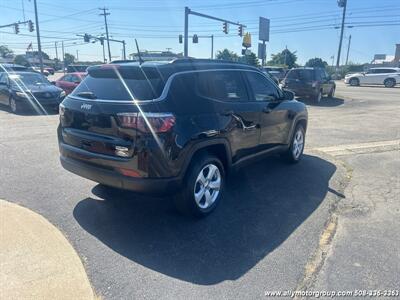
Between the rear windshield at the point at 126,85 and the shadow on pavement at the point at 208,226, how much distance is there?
1404 millimetres

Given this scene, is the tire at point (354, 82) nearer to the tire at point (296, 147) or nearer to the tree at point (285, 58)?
the tire at point (296, 147)

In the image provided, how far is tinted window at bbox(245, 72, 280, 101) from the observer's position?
4848 millimetres

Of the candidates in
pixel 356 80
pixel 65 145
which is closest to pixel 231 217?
pixel 65 145

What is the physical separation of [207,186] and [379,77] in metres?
35.1

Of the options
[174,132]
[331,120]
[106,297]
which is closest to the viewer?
[106,297]

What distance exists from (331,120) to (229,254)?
9886 mm

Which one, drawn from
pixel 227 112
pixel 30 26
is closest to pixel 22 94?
pixel 227 112

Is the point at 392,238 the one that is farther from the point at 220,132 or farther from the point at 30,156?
the point at 30,156

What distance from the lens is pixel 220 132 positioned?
12.9 feet

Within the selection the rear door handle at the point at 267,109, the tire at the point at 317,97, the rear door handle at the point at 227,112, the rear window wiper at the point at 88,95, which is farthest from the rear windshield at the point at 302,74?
the rear window wiper at the point at 88,95

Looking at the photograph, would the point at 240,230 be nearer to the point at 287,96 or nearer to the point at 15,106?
the point at 287,96

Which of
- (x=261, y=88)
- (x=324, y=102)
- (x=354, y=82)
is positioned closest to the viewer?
(x=261, y=88)

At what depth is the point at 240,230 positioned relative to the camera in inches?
145

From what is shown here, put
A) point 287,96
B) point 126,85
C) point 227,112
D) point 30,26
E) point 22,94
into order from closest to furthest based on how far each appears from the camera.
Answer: point 126,85
point 227,112
point 287,96
point 22,94
point 30,26
